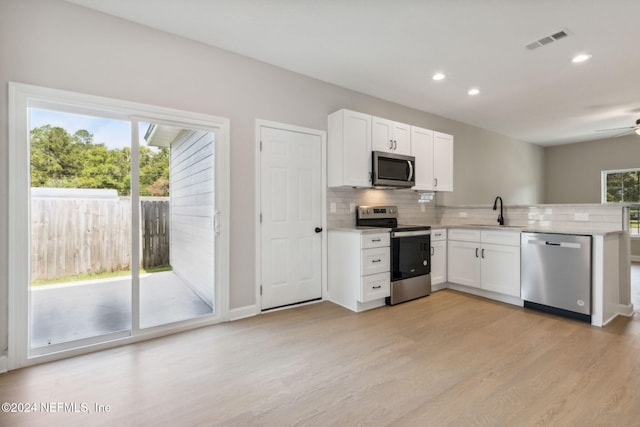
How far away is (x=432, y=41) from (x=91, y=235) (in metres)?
3.70

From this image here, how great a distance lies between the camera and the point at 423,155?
4461 mm

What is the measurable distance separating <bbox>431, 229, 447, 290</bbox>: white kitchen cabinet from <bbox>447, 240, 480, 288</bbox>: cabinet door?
0.08 meters

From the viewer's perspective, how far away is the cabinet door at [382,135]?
3.91 m

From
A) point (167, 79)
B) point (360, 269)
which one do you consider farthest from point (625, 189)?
point (167, 79)

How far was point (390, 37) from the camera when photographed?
114 inches

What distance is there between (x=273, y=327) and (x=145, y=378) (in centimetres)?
116

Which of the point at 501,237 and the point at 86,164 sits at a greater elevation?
the point at 86,164

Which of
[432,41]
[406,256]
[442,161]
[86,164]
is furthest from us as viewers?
[442,161]

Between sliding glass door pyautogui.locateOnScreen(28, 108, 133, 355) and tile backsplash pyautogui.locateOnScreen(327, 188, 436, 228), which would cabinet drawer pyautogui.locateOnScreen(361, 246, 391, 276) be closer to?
tile backsplash pyautogui.locateOnScreen(327, 188, 436, 228)

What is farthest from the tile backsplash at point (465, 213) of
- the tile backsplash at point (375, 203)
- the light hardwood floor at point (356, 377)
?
the light hardwood floor at point (356, 377)

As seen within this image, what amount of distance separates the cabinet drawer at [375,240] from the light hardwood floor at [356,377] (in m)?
0.84

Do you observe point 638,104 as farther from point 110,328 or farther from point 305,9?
point 110,328

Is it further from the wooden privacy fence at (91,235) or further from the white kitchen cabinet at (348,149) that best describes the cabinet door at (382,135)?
the wooden privacy fence at (91,235)

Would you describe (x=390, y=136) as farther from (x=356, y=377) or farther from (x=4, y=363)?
(x=4, y=363)
